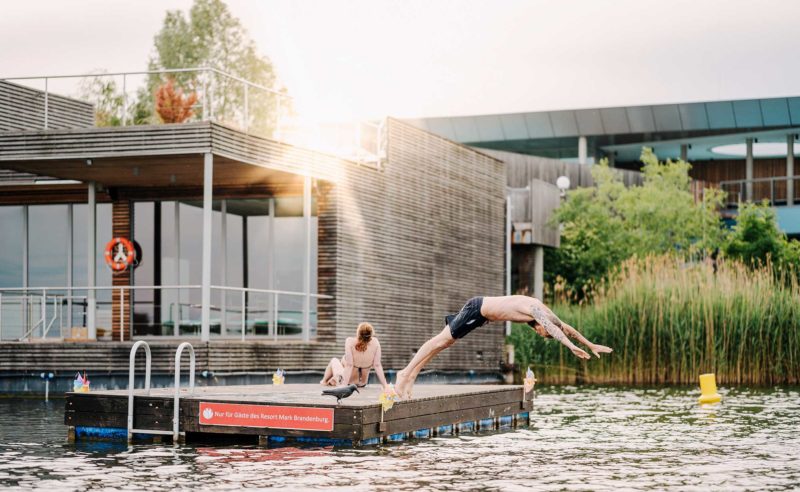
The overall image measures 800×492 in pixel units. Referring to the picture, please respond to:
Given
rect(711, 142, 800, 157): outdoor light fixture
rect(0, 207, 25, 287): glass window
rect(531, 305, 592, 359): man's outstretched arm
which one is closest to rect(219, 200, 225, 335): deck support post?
rect(0, 207, 25, 287): glass window

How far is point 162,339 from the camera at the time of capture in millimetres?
24484

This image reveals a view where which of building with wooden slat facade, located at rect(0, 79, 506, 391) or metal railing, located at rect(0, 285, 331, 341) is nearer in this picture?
building with wooden slat facade, located at rect(0, 79, 506, 391)

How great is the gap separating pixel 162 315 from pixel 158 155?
16.5 ft

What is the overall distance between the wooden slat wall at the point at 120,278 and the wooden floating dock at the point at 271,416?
9674 mm

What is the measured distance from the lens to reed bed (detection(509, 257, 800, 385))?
25.5 meters

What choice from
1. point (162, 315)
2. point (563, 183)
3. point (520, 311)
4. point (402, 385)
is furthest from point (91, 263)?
point (563, 183)

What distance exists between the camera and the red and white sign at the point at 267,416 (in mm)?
13062

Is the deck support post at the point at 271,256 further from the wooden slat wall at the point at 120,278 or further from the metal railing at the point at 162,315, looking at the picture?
the wooden slat wall at the point at 120,278

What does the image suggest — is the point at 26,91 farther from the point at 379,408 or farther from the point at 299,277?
the point at 379,408

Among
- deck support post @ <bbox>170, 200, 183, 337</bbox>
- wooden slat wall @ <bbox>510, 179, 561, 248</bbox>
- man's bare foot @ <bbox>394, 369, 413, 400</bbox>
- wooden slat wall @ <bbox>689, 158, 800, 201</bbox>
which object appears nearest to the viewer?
man's bare foot @ <bbox>394, 369, 413, 400</bbox>

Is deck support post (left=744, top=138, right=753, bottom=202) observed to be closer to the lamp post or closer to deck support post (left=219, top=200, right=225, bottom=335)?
the lamp post

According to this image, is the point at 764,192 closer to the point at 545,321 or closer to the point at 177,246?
the point at 177,246

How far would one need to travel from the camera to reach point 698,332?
25.8 m

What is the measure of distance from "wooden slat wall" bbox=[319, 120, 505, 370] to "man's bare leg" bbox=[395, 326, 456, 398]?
9249 millimetres
